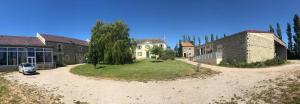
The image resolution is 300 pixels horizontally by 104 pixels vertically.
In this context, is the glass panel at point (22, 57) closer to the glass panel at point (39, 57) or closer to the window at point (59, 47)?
the glass panel at point (39, 57)

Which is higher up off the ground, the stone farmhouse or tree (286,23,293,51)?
tree (286,23,293,51)

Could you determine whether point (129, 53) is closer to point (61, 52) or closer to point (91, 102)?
point (61, 52)

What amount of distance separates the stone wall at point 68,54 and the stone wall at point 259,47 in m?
36.6

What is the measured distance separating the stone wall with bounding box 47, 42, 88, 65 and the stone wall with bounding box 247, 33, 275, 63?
3662cm

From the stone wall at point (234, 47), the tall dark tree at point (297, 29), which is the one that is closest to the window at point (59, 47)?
the stone wall at point (234, 47)

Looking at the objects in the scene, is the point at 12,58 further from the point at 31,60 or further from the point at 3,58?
the point at 31,60

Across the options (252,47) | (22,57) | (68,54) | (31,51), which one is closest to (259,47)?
(252,47)

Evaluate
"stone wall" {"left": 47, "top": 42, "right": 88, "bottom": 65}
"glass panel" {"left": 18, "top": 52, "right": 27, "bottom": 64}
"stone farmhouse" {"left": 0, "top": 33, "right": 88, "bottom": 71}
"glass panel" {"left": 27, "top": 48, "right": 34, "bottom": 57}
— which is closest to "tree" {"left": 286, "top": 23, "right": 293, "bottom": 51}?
"stone wall" {"left": 47, "top": 42, "right": 88, "bottom": 65}

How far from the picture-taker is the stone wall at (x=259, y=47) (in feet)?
101

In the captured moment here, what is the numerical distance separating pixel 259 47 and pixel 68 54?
128 feet

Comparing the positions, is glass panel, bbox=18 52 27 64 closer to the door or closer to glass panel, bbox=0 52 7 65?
the door

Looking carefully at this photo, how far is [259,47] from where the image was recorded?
3136 cm

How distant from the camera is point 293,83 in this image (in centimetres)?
1541

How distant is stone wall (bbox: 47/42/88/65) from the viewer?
158 feet
